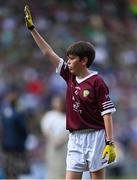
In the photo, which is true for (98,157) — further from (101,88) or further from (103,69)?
(103,69)

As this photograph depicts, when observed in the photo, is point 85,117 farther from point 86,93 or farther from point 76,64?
point 76,64

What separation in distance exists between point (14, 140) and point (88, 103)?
5895mm

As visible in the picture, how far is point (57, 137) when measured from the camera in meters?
12.9

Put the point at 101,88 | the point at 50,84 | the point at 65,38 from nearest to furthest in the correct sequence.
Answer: the point at 101,88 < the point at 50,84 < the point at 65,38

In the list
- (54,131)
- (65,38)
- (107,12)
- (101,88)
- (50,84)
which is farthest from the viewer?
(107,12)

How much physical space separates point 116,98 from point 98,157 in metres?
10.1

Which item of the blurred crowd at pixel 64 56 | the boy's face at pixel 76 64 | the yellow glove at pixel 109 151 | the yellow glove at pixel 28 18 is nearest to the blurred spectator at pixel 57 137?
the blurred crowd at pixel 64 56

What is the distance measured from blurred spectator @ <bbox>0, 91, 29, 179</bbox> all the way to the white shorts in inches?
223

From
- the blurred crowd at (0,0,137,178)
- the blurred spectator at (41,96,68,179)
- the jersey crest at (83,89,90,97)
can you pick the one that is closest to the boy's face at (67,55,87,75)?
the jersey crest at (83,89,90,97)

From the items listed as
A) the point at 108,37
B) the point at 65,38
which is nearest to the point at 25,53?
the point at 65,38

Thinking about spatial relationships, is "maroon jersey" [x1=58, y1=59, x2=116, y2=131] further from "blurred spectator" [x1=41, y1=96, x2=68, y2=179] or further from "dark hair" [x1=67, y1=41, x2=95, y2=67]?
"blurred spectator" [x1=41, y1=96, x2=68, y2=179]

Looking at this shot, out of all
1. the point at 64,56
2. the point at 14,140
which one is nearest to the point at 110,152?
the point at 14,140

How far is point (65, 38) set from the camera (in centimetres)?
1867

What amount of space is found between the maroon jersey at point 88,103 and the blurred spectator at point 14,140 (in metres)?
5.65
